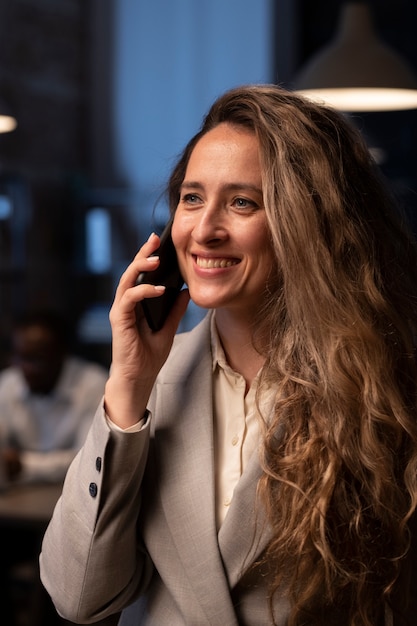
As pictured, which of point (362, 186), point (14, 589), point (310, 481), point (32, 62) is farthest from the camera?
point (32, 62)

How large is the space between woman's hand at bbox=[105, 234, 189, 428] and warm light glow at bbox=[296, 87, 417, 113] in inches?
80.9

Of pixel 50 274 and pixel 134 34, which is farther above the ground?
pixel 134 34

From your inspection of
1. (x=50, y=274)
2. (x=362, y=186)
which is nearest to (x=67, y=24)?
(x=50, y=274)

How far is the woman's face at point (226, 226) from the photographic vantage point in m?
1.58

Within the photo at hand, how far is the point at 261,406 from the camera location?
1640mm

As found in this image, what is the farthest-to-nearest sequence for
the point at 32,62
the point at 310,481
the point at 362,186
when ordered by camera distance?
the point at 32,62, the point at 362,186, the point at 310,481

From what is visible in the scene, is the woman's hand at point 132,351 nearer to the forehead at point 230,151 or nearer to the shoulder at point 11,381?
the forehead at point 230,151

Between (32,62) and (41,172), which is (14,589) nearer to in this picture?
(41,172)

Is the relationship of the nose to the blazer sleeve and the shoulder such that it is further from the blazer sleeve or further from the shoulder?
the shoulder

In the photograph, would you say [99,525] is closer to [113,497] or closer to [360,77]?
[113,497]

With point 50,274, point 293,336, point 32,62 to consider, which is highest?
point 293,336

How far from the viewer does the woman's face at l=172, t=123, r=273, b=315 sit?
158 cm

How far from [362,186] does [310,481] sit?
1.63 feet

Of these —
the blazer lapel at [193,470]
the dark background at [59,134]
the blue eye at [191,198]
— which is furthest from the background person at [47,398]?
the blue eye at [191,198]
